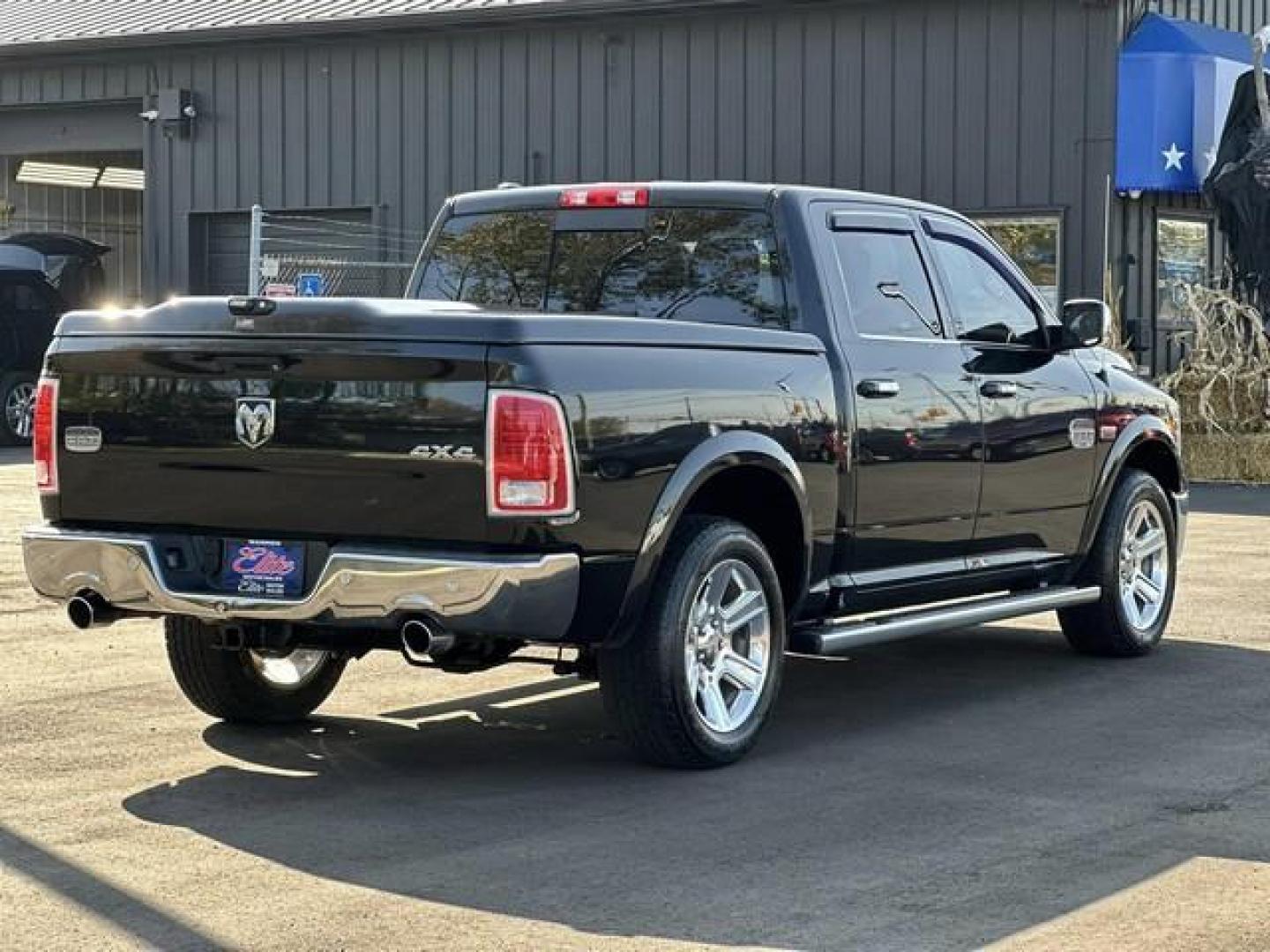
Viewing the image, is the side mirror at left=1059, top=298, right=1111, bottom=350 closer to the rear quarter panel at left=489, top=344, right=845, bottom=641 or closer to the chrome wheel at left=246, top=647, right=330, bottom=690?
the rear quarter panel at left=489, top=344, right=845, bottom=641

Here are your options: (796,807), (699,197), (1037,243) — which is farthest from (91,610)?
(1037,243)

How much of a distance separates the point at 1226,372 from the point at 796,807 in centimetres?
1349

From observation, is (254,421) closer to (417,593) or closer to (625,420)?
(417,593)

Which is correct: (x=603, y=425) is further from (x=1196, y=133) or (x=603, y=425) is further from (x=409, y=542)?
(x=1196, y=133)

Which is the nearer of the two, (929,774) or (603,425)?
(603,425)

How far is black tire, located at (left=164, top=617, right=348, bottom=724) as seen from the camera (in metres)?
7.95

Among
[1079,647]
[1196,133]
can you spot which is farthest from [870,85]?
[1079,647]

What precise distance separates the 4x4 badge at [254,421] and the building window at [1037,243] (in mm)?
16662

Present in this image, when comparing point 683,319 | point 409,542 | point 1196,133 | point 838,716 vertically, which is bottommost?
point 838,716

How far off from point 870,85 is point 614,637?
1755cm

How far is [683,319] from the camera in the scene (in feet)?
26.9

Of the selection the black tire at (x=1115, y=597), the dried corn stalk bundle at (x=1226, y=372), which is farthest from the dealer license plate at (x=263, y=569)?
the dried corn stalk bundle at (x=1226, y=372)

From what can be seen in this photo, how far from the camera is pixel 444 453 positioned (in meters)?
6.69

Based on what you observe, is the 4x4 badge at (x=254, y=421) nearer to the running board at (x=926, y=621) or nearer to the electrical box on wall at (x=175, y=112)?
the running board at (x=926, y=621)
